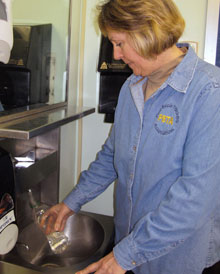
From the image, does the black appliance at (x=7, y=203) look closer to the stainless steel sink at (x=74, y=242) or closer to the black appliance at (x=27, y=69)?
the stainless steel sink at (x=74, y=242)

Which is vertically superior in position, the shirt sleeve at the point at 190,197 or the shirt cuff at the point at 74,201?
the shirt sleeve at the point at 190,197

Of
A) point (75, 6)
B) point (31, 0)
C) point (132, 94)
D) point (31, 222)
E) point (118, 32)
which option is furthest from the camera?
point (75, 6)

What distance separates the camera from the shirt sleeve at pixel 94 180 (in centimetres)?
104

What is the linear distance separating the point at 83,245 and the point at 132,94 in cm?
71

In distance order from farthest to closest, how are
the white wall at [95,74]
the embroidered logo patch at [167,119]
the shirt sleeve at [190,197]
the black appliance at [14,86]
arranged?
the white wall at [95,74] → the black appliance at [14,86] → the embroidered logo patch at [167,119] → the shirt sleeve at [190,197]

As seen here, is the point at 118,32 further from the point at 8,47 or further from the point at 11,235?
the point at 11,235

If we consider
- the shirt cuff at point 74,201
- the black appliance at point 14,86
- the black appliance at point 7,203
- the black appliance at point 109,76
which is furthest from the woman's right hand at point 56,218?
the black appliance at point 109,76

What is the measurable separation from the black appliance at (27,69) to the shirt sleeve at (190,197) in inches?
26.2

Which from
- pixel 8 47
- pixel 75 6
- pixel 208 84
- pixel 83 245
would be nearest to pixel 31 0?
pixel 75 6

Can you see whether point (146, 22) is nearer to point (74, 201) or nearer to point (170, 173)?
point (170, 173)

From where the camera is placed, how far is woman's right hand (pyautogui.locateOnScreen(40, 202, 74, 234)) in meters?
1.02

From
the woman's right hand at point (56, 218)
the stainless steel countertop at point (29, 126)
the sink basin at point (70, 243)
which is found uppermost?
the stainless steel countertop at point (29, 126)

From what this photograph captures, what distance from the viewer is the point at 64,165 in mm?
1438

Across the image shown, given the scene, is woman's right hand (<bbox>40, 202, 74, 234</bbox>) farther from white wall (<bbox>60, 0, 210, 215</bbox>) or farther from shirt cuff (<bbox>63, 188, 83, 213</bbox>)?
white wall (<bbox>60, 0, 210, 215</bbox>)
